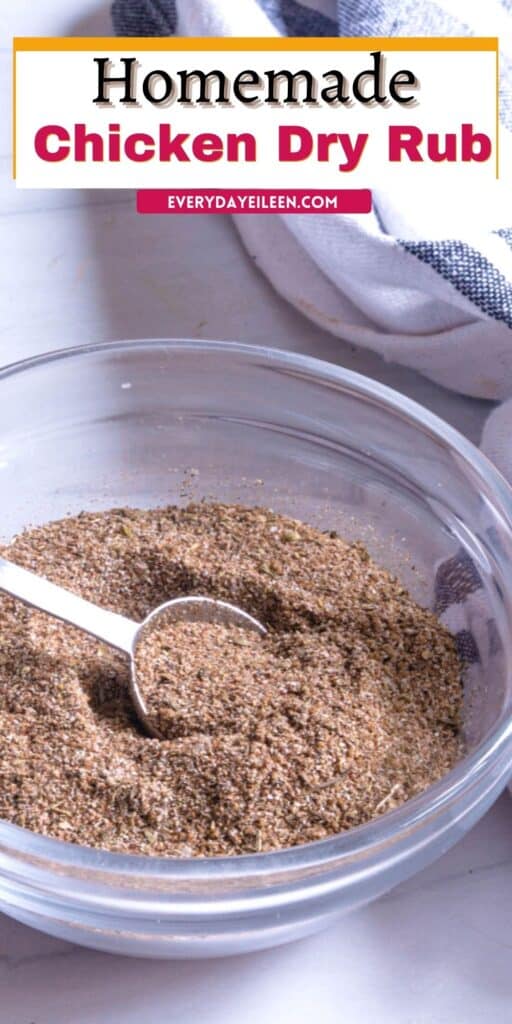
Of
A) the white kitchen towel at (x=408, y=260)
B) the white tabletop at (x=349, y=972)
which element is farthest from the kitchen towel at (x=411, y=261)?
the white tabletop at (x=349, y=972)

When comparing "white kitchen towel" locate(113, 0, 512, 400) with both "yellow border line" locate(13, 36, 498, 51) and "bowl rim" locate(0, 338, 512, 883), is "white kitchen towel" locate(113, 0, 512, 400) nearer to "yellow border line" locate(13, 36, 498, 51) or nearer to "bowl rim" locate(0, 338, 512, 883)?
"yellow border line" locate(13, 36, 498, 51)

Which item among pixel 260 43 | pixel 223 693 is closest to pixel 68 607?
pixel 223 693

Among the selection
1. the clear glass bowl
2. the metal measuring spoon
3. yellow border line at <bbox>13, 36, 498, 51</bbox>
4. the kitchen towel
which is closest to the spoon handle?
the metal measuring spoon

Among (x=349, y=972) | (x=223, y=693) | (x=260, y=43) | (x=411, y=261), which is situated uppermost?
(x=260, y=43)

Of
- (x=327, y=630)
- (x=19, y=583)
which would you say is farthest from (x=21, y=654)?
(x=327, y=630)

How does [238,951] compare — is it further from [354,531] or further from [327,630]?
[354,531]

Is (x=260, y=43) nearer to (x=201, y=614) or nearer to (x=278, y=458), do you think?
(x=278, y=458)
